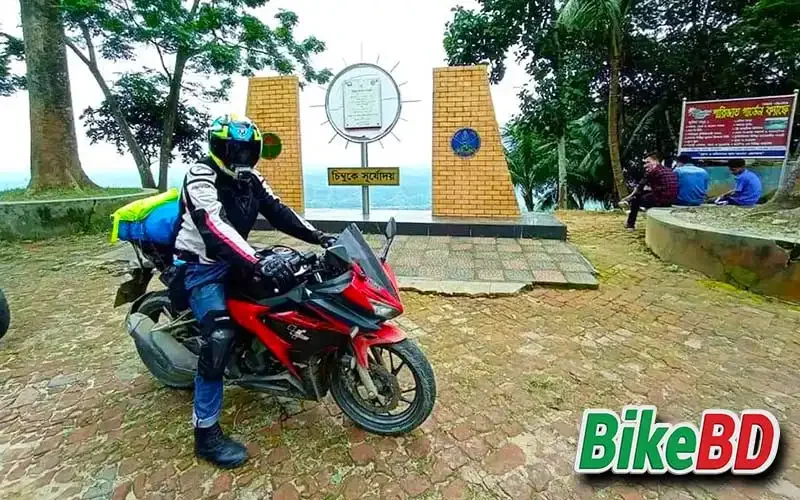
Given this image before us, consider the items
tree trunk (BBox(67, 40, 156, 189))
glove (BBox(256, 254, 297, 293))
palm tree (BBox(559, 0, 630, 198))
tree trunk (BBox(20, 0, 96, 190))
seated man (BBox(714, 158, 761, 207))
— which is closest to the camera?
glove (BBox(256, 254, 297, 293))

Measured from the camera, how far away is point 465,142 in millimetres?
6637

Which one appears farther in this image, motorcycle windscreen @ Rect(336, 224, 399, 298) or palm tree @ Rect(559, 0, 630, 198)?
palm tree @ Rect(559, 0, 630, 198)

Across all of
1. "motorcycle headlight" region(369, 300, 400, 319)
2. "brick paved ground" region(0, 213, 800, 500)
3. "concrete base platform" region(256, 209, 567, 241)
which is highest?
"motorcycle headlight" region(369, 300, 400, 319)

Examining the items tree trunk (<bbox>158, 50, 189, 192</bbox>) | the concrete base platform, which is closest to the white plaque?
the concrete base platform

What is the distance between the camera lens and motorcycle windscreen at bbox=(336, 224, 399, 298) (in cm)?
178

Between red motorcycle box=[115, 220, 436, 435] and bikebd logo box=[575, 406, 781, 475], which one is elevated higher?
red motorcycle box=[115, 220, 436, 435]

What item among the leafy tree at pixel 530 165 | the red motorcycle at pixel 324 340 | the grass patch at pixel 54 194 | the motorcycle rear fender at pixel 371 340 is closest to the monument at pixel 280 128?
the grass patch at pixel 54 194

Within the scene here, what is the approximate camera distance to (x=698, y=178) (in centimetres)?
651

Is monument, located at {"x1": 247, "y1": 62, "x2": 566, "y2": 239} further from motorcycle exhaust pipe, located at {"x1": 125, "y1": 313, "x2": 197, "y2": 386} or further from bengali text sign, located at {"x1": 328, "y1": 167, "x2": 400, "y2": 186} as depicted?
motorcycle exhaust pipe, located at {"x1": 125, "y1": 313, "x2": 197, "y2": 386}

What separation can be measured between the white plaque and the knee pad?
542cm

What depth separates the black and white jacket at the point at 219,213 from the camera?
1.73 m

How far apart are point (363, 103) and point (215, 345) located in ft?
18.4

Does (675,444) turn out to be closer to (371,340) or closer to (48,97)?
(371,340)

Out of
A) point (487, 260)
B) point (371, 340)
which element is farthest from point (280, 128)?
point (371, 340)
